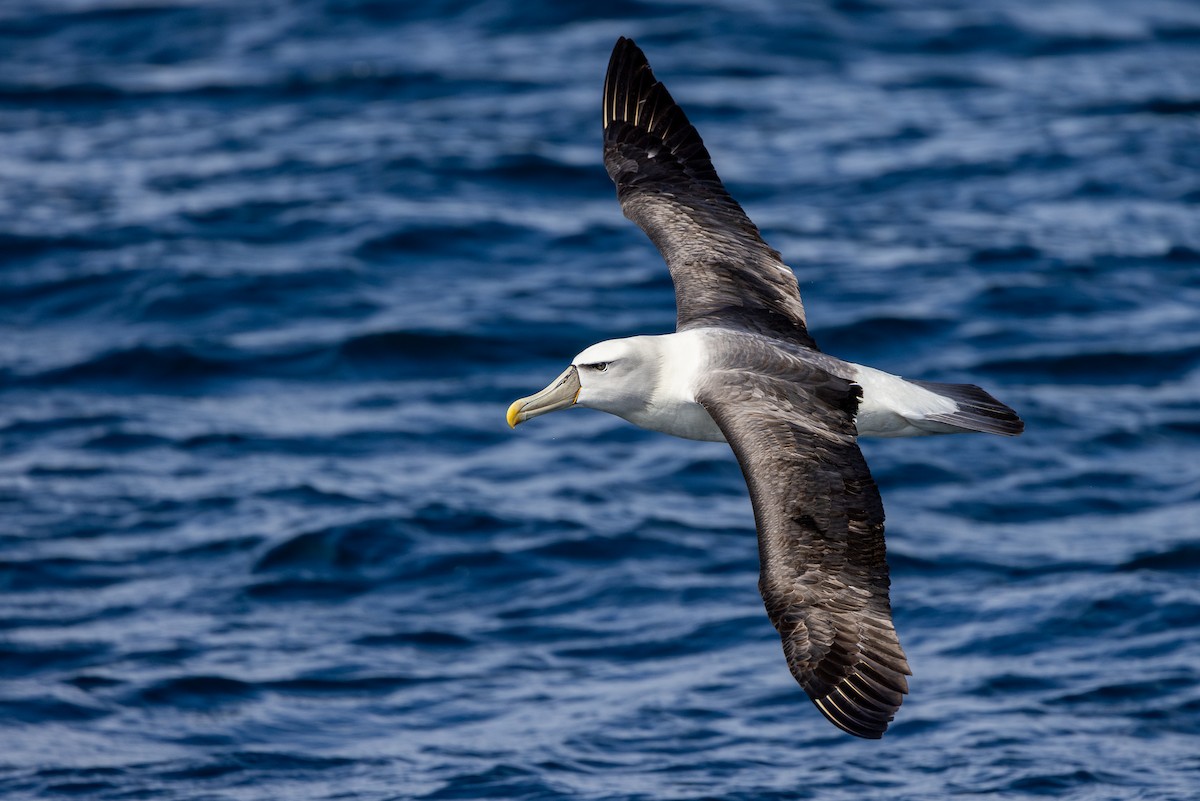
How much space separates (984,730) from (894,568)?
1935 millimetres

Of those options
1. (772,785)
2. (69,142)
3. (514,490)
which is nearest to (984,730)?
(772,785)

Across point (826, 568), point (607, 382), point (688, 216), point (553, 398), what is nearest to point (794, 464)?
point (826, 568)

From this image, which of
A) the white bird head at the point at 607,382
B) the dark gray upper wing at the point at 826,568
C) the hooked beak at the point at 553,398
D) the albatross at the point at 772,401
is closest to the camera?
the dark gray upper wing at the point at 826,568

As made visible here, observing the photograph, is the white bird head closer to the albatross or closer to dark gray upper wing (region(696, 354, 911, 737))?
the albatross

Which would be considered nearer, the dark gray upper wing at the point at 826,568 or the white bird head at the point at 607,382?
the dark gray upper wing at the point at 826,568

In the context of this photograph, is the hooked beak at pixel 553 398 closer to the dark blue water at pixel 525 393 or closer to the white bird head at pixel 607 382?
the white bird head at pixel 607 382

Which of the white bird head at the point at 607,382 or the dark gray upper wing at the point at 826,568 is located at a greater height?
the white bird head at the point at 607,382

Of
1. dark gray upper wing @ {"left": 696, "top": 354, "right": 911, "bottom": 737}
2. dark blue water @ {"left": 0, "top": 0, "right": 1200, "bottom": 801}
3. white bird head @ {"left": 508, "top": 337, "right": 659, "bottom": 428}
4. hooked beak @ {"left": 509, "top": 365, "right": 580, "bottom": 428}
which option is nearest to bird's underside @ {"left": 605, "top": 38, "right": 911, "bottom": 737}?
dark gray upper wing @ {"left": 696, "top": 354, "right": 911, "bottom": 737}

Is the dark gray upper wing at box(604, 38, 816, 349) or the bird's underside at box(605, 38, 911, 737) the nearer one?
the bird's underside at box(605, 38, 911, 737)

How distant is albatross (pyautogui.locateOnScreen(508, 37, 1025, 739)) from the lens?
782cm

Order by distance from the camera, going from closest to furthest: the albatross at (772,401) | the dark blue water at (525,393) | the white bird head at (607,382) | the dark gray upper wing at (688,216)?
the albatross at (772,401) → the white bird head at (607,382) → the dark gray upper wing at (688,216) → the dark blue water at (525,393)

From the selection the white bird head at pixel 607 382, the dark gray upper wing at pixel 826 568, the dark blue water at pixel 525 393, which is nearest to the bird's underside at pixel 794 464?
the dark gray upper wing at pixel 826 568

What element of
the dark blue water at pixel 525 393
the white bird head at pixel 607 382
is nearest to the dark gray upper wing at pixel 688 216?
the white bird head at pixel 607 382

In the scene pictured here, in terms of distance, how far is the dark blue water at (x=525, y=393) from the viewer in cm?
1136
